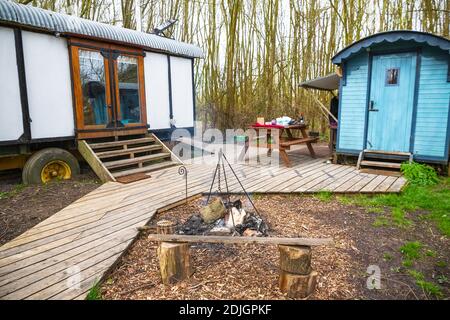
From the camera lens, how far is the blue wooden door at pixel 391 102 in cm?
503

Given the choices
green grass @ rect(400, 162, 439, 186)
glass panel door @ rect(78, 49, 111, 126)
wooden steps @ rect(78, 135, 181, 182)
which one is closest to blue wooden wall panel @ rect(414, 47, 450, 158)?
green grass @ rect(400, 162, 439, 186)

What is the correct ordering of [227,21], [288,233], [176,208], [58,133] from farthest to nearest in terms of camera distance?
[227,21], [58,133], [176,208], [288,233]

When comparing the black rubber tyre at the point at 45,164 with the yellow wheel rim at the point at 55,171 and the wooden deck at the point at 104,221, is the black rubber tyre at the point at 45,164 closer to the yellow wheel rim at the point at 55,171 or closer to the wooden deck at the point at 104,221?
the yellow wheel rim at the point at 55,171

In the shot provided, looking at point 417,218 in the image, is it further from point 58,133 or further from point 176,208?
point 58,133

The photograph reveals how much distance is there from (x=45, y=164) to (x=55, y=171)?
278 mm

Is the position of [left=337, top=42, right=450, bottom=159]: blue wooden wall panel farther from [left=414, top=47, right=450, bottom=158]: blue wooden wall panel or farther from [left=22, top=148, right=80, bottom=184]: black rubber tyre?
[left=22, top=148, right=80, bottom=184]: black rubber tyre

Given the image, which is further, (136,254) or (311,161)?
(311,161)

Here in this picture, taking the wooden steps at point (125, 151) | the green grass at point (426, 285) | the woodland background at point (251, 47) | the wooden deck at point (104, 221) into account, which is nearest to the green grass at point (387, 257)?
the green grass at point (426, 285)

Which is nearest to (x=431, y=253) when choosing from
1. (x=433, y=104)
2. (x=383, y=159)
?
(x=433, y=104)

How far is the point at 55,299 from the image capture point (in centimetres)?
182

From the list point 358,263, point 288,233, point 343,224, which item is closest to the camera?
point 358,263

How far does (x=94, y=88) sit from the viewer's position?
5238 millimetres
